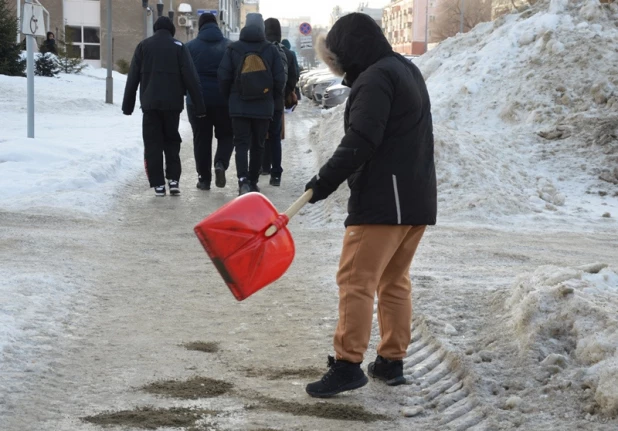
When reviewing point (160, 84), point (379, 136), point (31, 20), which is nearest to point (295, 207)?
point (379, 136)

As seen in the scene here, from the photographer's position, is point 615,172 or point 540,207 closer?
point 540,207

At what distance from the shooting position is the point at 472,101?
51.7 ft

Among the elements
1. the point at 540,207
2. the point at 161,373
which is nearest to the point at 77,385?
the point at 161,373

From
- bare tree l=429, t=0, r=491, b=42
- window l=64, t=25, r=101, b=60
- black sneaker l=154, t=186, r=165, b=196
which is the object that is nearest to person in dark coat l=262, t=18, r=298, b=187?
black sneaker l=154, t=186, r=165, b=196

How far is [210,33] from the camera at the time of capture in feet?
34.9

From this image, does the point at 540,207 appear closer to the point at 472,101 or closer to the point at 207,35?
the point at 207,35

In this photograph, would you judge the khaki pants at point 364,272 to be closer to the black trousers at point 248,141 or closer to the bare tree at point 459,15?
the black trousers at point 248,141

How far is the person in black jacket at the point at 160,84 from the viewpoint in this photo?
1013cm

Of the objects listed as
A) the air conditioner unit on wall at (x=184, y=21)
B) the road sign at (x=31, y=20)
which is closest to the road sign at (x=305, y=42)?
the air conditioner unit on wall at (x=184, y=21)

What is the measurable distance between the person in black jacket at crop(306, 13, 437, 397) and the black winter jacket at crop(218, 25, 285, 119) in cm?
565

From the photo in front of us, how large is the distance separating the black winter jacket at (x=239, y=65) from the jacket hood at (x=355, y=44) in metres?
5.70

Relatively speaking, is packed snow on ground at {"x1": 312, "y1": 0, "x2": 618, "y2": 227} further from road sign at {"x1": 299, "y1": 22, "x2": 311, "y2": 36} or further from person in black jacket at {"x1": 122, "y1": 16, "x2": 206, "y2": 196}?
road sign at {"x1": 299, "y1": 22, "x2": 311, "y2": 36}

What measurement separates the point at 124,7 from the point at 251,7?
7077 centimetres

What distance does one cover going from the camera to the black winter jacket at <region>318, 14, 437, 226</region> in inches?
161
